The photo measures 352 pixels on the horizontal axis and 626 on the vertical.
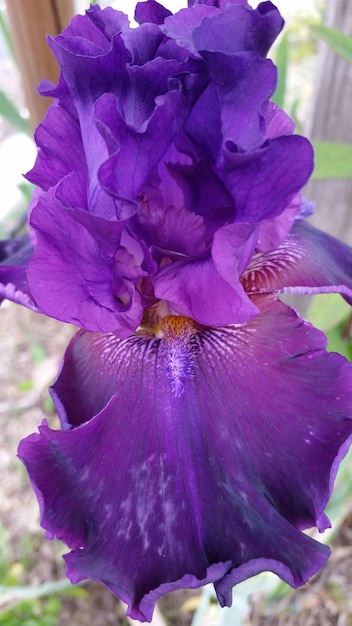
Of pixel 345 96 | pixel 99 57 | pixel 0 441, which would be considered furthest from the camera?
pixel 0 441

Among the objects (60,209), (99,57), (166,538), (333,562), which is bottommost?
(333,562)

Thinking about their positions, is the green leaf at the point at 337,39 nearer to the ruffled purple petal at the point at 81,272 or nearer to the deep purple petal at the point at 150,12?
the deep purple petal at the point at 150,12

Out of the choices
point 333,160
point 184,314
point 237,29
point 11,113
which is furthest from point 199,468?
point 11,113

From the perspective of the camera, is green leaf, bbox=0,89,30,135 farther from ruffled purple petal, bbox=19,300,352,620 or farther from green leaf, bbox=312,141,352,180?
ruffled purple petal, bbox=19,300,352,620

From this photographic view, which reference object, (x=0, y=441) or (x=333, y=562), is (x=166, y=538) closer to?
(x=333, y=562)

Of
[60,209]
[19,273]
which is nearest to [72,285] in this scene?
[60,209]

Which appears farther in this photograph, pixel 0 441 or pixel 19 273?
pixel 0 441

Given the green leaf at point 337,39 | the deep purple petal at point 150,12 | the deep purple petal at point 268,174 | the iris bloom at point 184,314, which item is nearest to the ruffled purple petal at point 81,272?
the iris bloom at point 184,314
